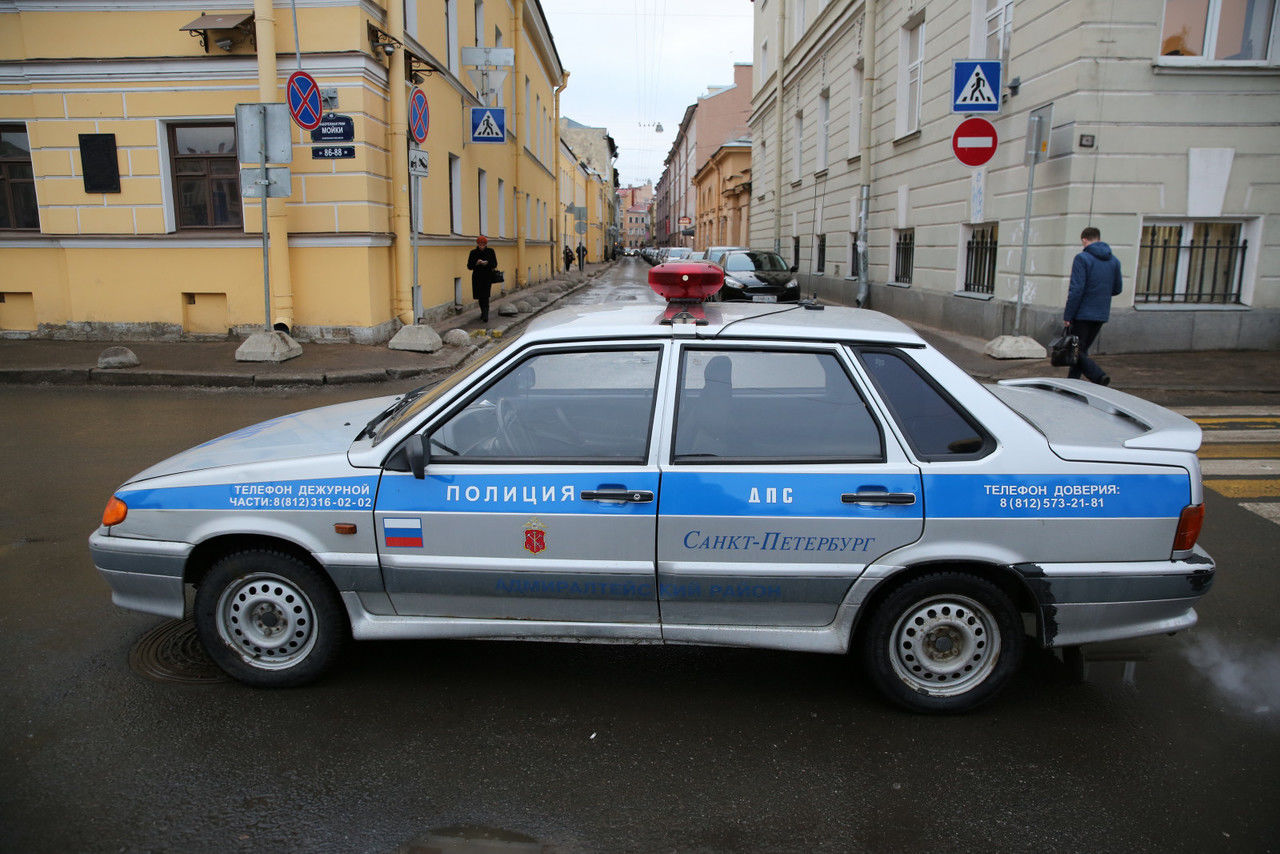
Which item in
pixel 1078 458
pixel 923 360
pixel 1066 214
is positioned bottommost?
pixel 1078 458

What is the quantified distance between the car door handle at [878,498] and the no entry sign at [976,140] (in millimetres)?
10065

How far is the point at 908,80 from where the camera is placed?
17938mm

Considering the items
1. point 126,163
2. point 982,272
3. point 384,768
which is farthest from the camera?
point 982,272

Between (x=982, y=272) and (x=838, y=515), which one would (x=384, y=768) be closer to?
(x=838, y=515)

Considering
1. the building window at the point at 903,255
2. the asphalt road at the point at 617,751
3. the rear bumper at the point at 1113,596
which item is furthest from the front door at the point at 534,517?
the building window at the point at 903,255

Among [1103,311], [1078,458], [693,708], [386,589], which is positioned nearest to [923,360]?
[1078,458]

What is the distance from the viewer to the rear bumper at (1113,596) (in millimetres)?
3334

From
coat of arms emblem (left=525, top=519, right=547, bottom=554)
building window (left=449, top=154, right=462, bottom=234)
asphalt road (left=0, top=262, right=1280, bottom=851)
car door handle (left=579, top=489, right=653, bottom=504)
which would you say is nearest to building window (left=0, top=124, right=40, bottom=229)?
building window (left=449, top=154, right=462, bottom=234)

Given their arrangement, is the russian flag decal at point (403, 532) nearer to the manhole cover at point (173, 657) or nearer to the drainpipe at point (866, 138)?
the manhole cover at point (173, 657)

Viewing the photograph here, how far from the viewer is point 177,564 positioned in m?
3.59

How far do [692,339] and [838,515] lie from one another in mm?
900

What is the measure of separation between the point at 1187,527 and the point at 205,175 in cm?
1383

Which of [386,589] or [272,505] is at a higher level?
[272,505]

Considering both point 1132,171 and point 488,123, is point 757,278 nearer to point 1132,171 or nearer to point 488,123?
point 488,123
